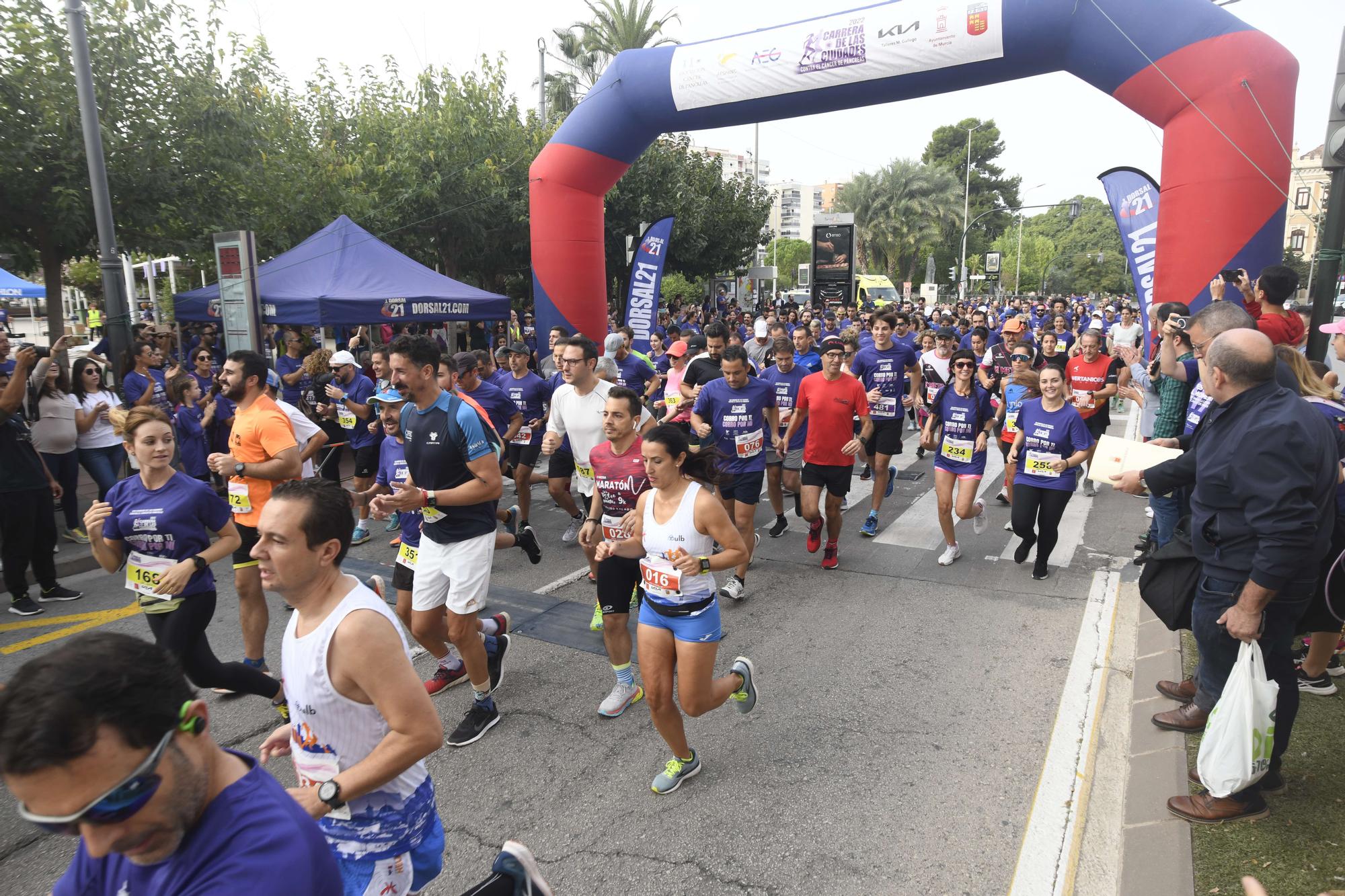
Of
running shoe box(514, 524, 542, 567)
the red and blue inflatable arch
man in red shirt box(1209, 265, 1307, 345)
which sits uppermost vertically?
the red and blue inflatable arch

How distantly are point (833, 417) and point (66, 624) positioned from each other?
623 cm

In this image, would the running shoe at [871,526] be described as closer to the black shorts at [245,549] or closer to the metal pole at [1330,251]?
the metal pole at [1330,251]

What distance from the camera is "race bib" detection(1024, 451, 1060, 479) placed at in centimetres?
646

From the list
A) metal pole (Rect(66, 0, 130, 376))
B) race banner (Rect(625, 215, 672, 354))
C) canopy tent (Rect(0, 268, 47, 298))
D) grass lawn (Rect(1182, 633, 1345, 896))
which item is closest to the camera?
grass lawn (Rect(1182, 633, 1345, 896))

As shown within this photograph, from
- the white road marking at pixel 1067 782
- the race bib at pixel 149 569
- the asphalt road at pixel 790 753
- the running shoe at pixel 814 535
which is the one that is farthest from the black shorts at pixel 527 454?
the white road marking at pixel 1067 782

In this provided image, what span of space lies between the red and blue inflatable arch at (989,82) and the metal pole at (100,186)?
561cm

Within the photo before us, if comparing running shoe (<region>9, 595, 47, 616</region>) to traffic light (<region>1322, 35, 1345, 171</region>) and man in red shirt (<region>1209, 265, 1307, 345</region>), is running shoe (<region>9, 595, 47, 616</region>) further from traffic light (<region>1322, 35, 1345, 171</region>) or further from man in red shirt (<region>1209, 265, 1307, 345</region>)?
traffic light (<region>1322, 35, 1345, 171</region>)

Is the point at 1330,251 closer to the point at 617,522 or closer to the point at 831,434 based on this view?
the point at 831,434

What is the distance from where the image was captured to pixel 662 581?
365cm

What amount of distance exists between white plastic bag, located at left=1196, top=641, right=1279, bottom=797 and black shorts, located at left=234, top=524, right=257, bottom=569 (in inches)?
191

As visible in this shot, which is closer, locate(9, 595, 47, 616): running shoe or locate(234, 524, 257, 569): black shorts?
locate(234, 524, 257, 569): black shorts

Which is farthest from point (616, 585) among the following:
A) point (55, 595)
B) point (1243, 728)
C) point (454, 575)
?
point (55, 595)

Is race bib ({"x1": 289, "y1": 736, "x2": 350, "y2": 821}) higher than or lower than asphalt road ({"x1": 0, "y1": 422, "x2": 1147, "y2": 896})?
higher

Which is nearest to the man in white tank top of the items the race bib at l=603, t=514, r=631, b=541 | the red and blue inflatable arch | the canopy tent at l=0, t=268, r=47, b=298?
the race bib at l=603, t=514, r=631, b=541
